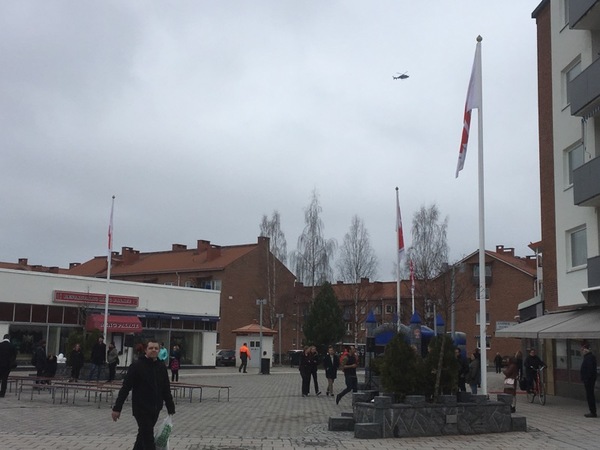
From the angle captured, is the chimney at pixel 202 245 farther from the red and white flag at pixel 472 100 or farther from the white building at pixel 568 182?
the red and white flag at pixel 472 100

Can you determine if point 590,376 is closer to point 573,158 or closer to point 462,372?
point 462,372

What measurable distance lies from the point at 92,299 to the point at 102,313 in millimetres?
1202

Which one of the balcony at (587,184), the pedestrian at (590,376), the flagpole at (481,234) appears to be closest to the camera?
the flagpole at (481,234)

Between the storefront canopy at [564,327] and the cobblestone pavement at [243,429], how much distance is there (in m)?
2.08

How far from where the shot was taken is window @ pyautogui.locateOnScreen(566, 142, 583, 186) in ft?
85.5

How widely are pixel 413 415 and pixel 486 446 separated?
166 centimetres

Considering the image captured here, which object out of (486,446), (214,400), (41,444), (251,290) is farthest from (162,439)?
(251,290)

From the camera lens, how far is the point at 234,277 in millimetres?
70938

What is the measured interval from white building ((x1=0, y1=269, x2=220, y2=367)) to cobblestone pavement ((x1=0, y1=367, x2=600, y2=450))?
17734mm

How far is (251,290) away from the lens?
237 feet

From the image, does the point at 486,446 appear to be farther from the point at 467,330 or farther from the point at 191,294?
the point at 467,330

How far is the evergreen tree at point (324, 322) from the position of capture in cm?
6221

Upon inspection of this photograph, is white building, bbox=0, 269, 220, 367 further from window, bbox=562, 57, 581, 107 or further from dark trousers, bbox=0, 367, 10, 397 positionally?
window, bbox=562, 57, 581, 107

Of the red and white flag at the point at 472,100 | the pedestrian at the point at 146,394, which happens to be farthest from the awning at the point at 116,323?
the pedestrian at the point at 146,394
